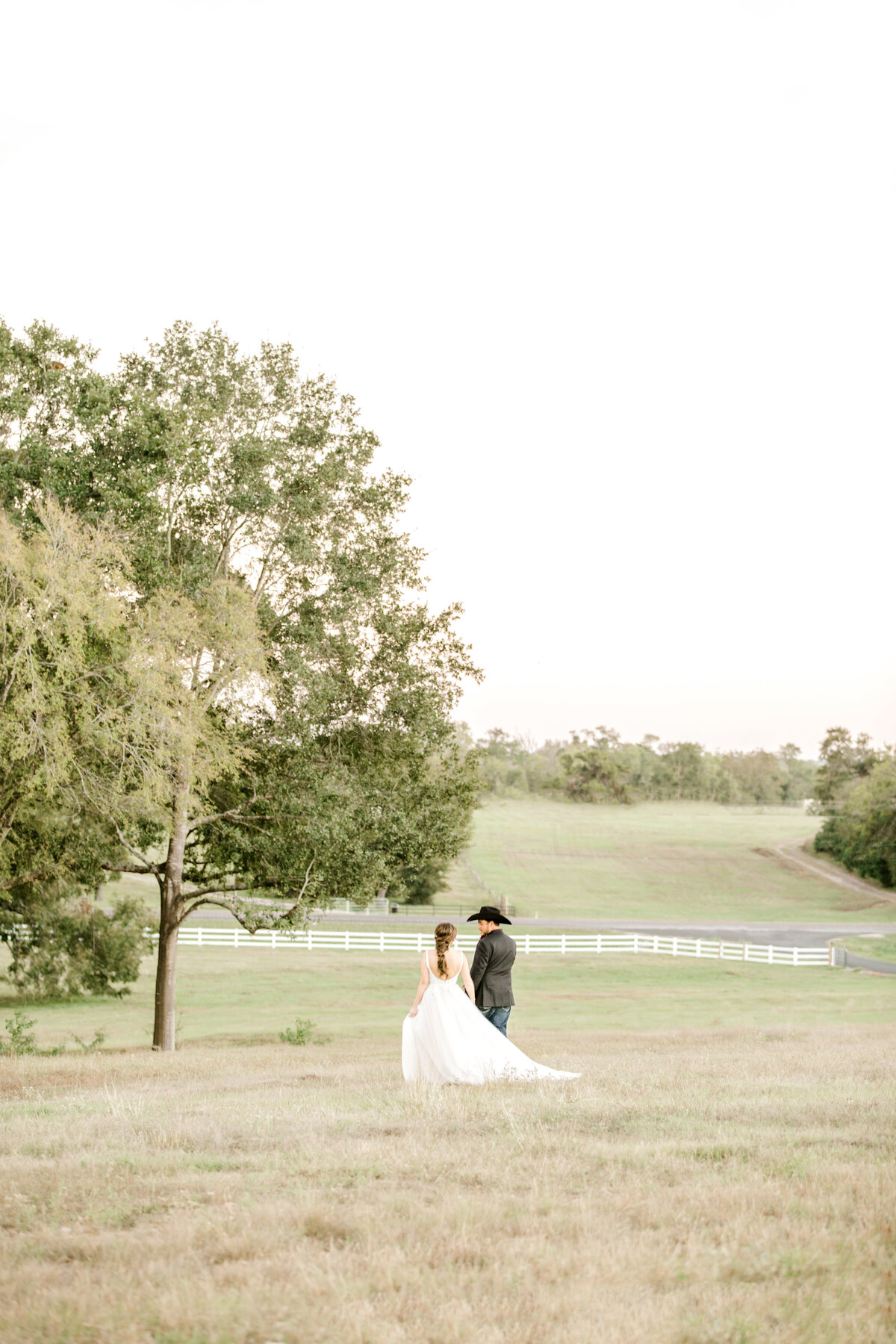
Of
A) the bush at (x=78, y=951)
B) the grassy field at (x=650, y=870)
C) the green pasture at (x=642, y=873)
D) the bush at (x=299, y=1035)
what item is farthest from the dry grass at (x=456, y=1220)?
the grassy field at (x=650, y=870)

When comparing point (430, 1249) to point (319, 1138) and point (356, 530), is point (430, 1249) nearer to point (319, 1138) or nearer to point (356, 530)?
point (319, 1138)

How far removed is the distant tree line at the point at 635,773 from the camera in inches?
6083

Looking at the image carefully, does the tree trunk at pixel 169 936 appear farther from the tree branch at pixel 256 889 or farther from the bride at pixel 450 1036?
the bride at pixel 450 1036

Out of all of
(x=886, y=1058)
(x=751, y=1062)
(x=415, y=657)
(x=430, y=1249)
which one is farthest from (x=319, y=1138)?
(x=415, y=657)

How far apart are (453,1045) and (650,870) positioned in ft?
279

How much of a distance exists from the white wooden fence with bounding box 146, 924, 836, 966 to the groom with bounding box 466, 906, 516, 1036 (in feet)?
115

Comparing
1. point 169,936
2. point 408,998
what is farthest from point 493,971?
point 408,998

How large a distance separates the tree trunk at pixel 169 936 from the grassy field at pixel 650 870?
37541 mm

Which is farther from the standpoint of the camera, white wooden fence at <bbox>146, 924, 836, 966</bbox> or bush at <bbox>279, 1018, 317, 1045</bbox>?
white wooden fence at <bbox>146, 924, 836, 966</bbox>

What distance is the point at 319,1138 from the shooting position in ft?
25.6

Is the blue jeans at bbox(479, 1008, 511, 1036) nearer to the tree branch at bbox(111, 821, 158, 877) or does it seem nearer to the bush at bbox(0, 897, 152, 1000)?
the tree branch at bbox(111, 821, 158, 877)

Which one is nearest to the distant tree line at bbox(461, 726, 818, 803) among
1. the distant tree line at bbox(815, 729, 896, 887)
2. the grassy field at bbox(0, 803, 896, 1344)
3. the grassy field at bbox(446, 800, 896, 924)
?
the grassy field at bbox(446, 800, 896, 924)

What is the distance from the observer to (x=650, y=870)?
94.0 meters

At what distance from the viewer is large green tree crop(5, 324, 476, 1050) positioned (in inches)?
776
